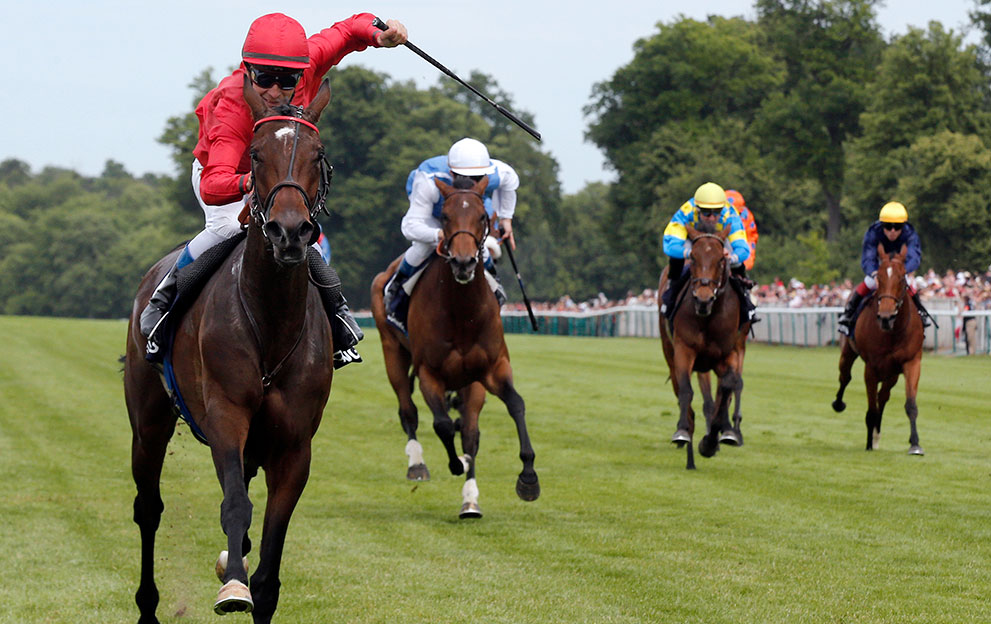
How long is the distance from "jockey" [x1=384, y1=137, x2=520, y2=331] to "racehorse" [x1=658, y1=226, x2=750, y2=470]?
6.35 feet

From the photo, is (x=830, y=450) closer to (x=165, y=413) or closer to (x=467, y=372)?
(x=467, y=372)

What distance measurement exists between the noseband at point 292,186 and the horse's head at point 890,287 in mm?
8716

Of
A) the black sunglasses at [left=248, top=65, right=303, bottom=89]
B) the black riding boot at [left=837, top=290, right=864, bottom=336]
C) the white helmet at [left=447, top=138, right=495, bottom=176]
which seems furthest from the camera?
the black riding boot at [left=837, top=290, right=864, bottom=336]

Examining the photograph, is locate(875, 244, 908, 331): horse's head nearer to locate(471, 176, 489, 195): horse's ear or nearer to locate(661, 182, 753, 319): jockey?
locate(661, 182, 753, 319): jockey

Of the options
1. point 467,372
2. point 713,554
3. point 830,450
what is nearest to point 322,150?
point 713,554

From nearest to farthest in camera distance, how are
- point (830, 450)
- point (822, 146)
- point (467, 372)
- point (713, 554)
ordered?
1. point (713, 554)
2. point (467, 372)
3. point (830, 450)
4. point (822, 146)

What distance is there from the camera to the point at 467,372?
9797mm

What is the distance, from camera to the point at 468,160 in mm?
10203

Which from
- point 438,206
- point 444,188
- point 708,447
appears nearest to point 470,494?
point 444,188

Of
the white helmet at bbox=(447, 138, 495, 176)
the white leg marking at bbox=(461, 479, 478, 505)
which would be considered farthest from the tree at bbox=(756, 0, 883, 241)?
the white leg marking at bbox=(461, 479, 478, 505)

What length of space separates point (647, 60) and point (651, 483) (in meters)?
57.5

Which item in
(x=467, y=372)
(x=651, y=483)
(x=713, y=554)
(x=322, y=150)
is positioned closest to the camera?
(x=322, y=150)

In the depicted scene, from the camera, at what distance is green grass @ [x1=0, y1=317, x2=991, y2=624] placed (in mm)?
6785

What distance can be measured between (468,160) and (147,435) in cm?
401
